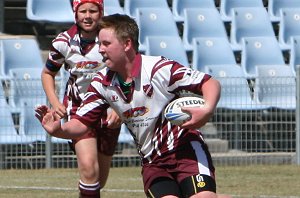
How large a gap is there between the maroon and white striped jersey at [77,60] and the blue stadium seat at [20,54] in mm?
6612

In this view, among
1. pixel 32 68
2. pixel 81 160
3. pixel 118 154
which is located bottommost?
pixel 118 154

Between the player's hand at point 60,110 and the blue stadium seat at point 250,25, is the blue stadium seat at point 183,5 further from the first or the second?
the player's hand at point 60,110

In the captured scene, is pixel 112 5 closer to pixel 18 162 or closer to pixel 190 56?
pixel 190 56

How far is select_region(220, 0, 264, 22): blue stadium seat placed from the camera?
17.7 metres

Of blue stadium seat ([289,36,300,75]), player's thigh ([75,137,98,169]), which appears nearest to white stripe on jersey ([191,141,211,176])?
player's thigh ([75,137,98,169])

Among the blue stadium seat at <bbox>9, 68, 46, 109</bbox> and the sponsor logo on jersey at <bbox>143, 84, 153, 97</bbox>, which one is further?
the blue stadium seat at <bbox>9, 68, 46, 109</bbox>

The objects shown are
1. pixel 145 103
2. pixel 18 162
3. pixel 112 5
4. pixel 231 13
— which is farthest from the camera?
pixel 231 13

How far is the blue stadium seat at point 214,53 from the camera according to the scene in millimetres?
16375

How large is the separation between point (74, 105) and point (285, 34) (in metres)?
9.92

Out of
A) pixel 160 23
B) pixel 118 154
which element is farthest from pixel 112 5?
pixel 118 154

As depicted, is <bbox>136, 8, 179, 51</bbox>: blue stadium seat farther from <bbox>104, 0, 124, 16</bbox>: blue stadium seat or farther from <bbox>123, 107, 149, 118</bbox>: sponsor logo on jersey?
<bbox>123, 107, 149, 118</bbox>: sponsor logo on jersey

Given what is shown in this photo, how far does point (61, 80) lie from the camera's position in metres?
14.2

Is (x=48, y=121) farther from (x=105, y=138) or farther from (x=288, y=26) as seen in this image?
(x=288, y=26)

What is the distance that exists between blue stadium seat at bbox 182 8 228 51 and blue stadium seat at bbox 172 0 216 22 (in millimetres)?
289
